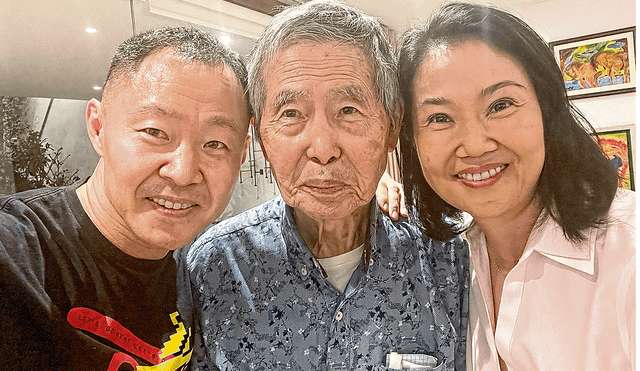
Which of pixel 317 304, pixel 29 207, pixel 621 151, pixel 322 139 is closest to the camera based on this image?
pixel 621 151

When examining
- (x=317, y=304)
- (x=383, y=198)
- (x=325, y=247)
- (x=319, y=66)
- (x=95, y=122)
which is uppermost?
(x=319, y=66)

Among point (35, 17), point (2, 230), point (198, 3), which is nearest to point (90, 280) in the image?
point (2, 230)

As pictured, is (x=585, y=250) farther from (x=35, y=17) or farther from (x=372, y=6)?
(x=35, y=17)

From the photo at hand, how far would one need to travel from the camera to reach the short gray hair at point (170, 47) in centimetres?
103

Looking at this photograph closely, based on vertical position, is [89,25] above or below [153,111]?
above

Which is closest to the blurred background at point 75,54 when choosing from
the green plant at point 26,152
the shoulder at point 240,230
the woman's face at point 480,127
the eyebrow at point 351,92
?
the green plant at point 26,152

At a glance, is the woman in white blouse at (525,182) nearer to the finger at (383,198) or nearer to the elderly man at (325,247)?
the elderly man at (325,247)

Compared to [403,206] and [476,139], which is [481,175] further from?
[403,206]

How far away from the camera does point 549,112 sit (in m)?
0.98

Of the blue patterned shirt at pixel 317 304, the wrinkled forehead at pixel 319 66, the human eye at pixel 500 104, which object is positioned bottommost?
the blue patterned shirt at pixel 317 304

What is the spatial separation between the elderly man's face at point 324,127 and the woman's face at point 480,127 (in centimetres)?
13

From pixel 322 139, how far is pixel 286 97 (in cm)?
14

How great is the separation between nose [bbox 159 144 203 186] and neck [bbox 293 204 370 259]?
427mm

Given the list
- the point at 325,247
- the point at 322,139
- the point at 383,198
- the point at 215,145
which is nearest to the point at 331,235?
the point at 325,247
